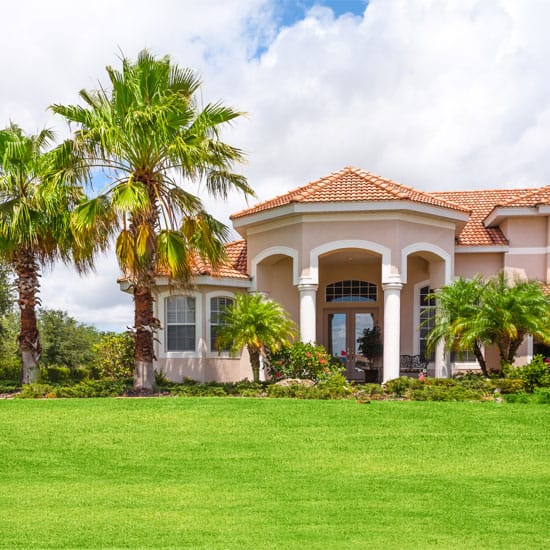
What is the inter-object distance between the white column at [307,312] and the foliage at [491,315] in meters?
3.18

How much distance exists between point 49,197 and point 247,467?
9574 mm

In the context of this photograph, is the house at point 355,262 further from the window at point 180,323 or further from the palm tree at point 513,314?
the palm tree at point 513,314

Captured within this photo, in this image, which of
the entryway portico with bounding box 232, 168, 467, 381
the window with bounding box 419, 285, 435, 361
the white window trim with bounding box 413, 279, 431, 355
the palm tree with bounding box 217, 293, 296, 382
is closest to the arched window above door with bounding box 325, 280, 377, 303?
the white window trim with bounding box 413, 279, 431, 355

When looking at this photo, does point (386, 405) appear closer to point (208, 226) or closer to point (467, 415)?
point (467, 415)

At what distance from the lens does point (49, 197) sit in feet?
55.1

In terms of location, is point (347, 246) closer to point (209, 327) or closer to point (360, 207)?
point (360, 207)

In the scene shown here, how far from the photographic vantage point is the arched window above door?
23719 millimetres

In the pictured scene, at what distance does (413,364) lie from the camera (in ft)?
67.6

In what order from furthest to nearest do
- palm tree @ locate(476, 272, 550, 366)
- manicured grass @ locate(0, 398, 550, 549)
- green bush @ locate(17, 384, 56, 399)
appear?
palm tree @ locate(476, 272, 550, 366) → green bush @ locate(17, 384, 56, 399) → manicured grass @ locate(0, 398, 550, 549)

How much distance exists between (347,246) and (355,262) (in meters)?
4.79

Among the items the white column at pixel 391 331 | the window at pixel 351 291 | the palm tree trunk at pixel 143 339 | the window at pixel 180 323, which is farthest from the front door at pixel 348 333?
the palm tree trunk at pixel 143 339

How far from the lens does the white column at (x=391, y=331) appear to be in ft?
59.6

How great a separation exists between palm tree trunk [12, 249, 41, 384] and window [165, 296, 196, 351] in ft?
12.5

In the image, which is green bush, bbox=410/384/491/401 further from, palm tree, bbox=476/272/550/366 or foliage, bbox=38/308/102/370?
foliage, bbox=38/308/102/370
